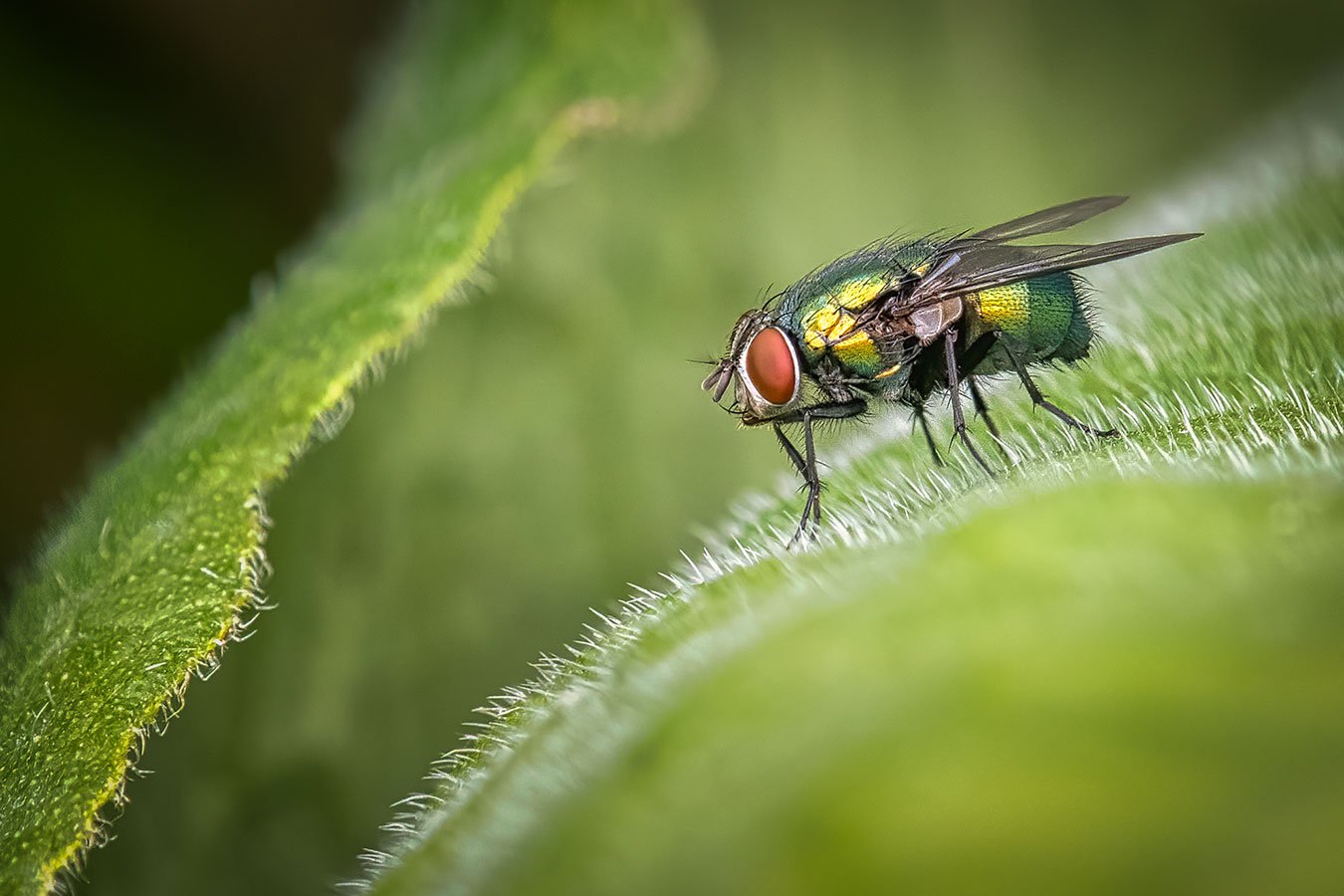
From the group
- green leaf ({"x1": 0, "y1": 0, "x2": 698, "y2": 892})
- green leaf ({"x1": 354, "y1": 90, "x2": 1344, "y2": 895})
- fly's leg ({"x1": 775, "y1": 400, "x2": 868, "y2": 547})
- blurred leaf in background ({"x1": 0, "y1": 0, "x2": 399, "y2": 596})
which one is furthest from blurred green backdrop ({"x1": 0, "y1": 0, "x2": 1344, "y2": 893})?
green leaf ({"x1": 354, "y1": 90, "x2": 1344, "y2": 895})

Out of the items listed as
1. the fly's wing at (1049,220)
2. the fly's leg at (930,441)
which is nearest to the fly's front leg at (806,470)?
the fly's leg at (930,441)

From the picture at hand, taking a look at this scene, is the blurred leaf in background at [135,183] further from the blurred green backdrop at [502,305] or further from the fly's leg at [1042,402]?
the fly's leg at [1042,402]

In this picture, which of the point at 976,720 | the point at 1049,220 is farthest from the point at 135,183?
the point at 976,720

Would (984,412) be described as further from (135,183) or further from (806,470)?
(135,183)

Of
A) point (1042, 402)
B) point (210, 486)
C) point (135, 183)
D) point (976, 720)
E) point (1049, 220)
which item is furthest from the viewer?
point (135, 183)

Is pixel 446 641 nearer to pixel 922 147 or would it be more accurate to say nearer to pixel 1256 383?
pixel 1256 383

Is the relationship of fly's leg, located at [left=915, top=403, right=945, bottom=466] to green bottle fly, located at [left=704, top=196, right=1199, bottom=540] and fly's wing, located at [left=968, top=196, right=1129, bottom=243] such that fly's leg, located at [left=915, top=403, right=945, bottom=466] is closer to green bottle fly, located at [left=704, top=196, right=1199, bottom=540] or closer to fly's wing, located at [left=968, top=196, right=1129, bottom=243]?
green bottle fly, located at [left=704, top=196, right=1199, bottom=540]
